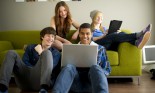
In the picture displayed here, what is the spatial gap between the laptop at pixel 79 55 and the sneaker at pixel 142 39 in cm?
80

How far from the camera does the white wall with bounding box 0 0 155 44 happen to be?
402 cm

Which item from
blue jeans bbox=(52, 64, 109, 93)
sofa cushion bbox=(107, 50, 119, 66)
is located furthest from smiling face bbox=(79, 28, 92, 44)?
sofa cushion bbox=(107, 50, 119, 66)

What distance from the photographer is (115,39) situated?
3092 millimetres

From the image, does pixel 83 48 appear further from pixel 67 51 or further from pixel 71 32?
pixel 71 32

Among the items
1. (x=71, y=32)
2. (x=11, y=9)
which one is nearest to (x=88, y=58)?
(x=71, y=32)

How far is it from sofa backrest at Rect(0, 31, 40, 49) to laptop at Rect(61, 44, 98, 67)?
1.58 metres

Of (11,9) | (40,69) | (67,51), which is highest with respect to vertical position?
(11,9)

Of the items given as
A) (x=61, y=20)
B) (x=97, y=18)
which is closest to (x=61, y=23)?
(x=61, y=20)

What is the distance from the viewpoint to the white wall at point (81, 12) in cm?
402

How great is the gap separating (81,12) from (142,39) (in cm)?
153

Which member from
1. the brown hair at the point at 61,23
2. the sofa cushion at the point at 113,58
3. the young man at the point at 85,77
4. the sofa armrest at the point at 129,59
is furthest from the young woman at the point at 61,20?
the young man at the point at 85,77

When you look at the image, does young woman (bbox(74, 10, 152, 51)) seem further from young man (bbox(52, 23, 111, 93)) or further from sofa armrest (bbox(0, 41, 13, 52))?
sofa armrest (bbox(0, 41, 13, 52))

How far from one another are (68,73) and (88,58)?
284 millimetres

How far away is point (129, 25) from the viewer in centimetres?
405
